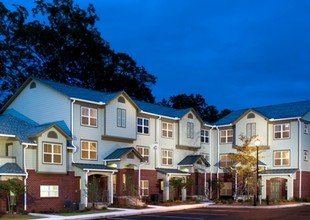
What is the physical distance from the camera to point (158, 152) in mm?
41719

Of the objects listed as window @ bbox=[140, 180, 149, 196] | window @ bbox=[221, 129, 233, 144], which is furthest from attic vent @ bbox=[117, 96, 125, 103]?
window @ bbox=[221, 129, 233, 144]

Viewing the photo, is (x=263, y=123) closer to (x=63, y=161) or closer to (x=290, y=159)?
(x=290, y=159)

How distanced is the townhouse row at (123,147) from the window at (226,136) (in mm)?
104

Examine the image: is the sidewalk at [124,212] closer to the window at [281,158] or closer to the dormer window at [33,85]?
the window at [281,158]

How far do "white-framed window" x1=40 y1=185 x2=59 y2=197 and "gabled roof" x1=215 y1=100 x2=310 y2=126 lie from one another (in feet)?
70.2

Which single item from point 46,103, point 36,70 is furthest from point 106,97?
point 36,70

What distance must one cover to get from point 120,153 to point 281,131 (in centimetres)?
1682

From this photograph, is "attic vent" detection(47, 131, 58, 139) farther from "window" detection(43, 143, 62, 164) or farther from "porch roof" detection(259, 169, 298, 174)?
"porch roof" detection(259, 169, 298, 174)

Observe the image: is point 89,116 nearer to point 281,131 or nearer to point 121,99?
point 121,99

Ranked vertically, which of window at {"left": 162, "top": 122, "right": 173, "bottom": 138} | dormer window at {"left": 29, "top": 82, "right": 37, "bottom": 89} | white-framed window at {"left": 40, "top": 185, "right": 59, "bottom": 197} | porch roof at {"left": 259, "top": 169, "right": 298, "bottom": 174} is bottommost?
white-framed window at {"left": 40, "top": 185, "right": 59, "bottom": 197}

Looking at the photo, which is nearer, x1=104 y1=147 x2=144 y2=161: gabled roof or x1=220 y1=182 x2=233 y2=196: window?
x1=104 y1=147 x2=144 y2=161: gabled roof

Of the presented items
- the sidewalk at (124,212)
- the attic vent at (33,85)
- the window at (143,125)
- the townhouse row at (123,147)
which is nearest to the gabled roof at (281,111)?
the townhouse row at (123,147)

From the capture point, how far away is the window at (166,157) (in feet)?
139

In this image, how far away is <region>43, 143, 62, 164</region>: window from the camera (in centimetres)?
3148
